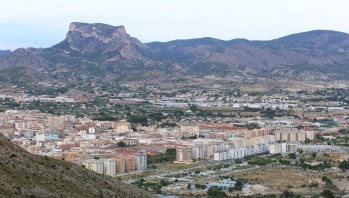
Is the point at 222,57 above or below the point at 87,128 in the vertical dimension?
above

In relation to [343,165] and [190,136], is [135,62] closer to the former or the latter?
[190,136]

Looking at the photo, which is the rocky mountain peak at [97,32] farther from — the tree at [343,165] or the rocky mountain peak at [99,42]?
the tree at [343,165]

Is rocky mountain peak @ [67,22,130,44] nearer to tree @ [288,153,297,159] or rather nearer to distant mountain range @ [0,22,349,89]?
distant mountain range @ [0,22,349,89]

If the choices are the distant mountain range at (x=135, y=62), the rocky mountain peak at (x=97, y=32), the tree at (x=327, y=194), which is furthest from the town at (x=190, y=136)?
the rocky mountain peak at (x=97, y=32)

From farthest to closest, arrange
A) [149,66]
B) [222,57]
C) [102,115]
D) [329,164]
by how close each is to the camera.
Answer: [222,57] → [149,66] → [102,115] → [329,164]

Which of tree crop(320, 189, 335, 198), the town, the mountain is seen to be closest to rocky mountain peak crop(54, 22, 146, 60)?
the town

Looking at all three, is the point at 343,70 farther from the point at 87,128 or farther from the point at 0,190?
the point at 0,190

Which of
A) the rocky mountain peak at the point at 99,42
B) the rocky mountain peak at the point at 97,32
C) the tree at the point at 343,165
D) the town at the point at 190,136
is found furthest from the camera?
the rocky mountain peak at the point at 97,32

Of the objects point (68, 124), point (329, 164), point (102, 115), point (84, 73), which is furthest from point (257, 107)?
point (84, 73)
